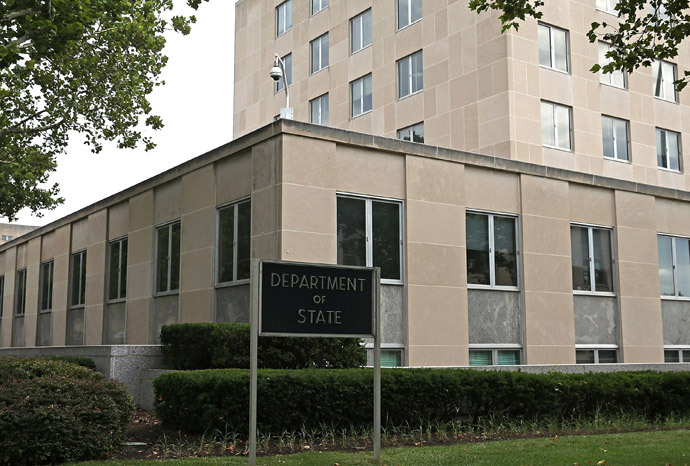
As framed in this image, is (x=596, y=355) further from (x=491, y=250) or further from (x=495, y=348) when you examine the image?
(x=491, y=250)

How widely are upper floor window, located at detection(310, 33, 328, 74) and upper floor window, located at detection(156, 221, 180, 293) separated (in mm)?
19126

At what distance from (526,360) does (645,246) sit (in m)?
5.88

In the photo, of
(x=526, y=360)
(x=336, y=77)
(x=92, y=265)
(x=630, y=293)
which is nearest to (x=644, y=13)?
(x=336, y=77)

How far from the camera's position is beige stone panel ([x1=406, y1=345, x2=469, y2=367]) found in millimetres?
17734

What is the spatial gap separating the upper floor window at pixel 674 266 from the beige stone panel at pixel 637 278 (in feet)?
1.84

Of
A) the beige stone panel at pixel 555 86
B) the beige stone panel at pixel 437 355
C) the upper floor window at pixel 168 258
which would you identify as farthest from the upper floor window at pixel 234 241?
the beige stone panel at pixel 555 86

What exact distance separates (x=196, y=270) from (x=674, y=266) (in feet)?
47.5

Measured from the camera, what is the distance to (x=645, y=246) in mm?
22703

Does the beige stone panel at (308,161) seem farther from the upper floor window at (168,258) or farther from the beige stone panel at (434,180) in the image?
the upper floor window at (168,258)

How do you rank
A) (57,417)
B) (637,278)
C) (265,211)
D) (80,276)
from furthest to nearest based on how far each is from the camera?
(80,276) < (637,278) < (265,211) < (57,417)

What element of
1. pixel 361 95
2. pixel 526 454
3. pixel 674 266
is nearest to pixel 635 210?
pixel 674 266

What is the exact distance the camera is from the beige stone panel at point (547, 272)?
786 inches

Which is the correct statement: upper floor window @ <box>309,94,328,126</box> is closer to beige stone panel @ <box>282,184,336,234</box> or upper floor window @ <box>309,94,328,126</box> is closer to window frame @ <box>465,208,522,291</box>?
window frame @ <box>465,208,522,291</box>

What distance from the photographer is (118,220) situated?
2384cm
